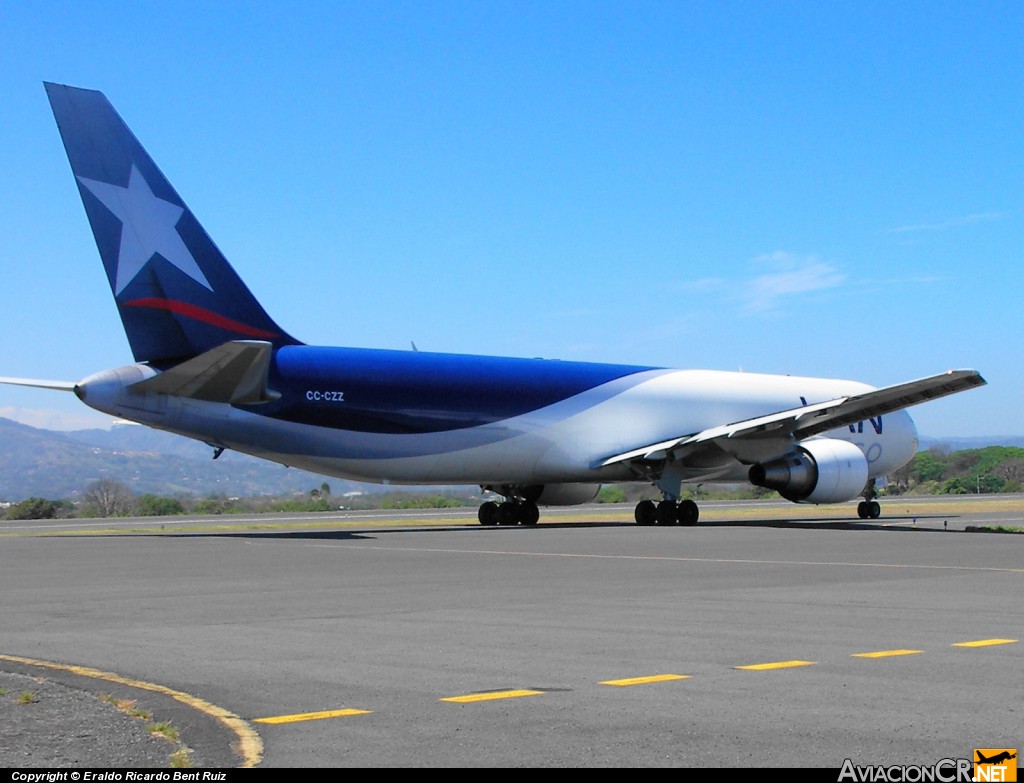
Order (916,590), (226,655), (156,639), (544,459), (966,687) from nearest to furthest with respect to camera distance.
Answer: (966,687)
(226,655)
(156,639)
(916,590)
(544,459)

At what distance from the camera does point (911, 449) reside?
42812 mm

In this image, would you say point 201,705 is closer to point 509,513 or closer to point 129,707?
point 129,707

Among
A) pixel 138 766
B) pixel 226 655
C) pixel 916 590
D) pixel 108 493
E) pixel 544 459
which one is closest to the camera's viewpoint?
pixel 138 766

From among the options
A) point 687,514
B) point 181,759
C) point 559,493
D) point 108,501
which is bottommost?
point 181,759

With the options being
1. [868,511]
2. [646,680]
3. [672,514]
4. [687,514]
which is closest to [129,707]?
[646,680]

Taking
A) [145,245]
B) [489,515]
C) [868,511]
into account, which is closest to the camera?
[145,245]

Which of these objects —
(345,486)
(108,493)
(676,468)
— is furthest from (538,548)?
(345,486)

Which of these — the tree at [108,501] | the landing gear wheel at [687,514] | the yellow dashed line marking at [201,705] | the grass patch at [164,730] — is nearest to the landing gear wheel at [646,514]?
the landing gear wheel at [687,514]

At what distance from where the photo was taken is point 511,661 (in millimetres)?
9469

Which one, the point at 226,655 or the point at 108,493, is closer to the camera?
the point at 226,655

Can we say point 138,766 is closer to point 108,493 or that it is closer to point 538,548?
point 538,548

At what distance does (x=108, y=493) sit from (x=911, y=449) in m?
41.7

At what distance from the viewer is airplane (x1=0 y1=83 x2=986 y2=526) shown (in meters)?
27.9

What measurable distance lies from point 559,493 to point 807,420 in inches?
309
